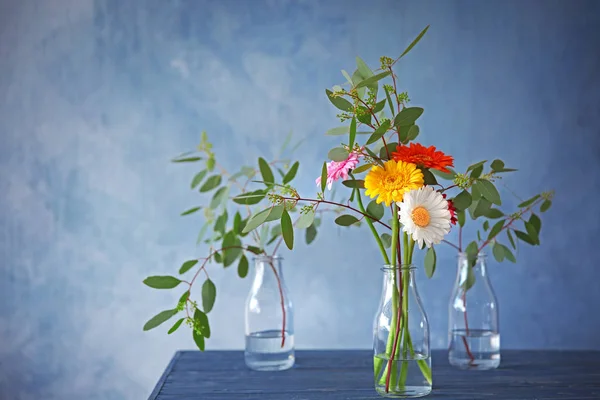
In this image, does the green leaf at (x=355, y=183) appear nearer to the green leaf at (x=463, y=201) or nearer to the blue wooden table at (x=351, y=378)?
the green leaf at (x=463, y=201)

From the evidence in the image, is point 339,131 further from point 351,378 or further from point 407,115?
point 351,378

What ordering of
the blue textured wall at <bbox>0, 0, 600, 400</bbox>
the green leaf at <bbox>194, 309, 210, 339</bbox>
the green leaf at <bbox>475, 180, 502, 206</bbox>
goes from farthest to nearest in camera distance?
1. the blue textured wall at <bbox>0, 0, 600, 400</bbox>
2. the green leaf at <bbox>194, 309, 210, 339</bbox>
3. the green leaf at <bbox>475, 180, 502, 206</bbox>

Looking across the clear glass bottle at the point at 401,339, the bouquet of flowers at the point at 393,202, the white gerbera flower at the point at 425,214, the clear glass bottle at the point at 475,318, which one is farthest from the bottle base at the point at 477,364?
the white gerbera flower at the point at 425,214

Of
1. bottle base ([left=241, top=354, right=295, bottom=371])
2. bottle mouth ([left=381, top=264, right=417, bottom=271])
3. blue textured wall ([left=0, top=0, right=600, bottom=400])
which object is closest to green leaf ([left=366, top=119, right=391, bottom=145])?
bottle mouth ([left=381, top=264, right=417, bottom=271])

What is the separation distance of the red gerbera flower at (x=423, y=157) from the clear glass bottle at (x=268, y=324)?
43 centimetres

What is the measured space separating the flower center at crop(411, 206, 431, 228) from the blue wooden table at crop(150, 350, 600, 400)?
329 millimetres

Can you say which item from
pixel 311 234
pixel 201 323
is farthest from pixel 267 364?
pixel 311 234

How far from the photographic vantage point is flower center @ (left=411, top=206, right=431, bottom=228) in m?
0.92

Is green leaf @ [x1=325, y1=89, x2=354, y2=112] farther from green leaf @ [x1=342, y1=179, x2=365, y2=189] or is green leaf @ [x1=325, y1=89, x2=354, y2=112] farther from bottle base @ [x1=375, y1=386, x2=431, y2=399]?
bottle base @ [x1=375, y1=386, x2=431, y2=399]

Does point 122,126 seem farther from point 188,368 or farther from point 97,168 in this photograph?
point 188,368

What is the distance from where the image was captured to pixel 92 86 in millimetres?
1646

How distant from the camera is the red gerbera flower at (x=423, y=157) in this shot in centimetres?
92

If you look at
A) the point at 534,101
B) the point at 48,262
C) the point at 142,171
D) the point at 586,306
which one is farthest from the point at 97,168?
the point at 586,306

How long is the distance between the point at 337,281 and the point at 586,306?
65cm
